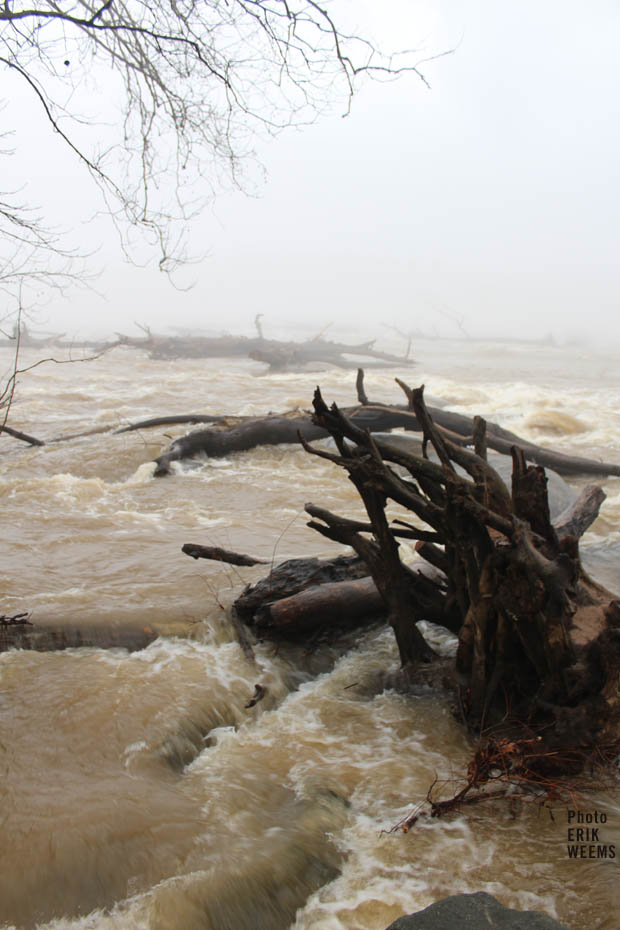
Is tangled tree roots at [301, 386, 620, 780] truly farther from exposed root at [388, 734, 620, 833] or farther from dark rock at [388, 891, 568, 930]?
dark rock at [388, 891, 568, 930]

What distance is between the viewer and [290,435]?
944 centimetres

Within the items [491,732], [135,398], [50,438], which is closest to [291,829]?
[491,732]

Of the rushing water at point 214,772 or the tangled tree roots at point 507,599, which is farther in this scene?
the tangled tree roots at point 507,599

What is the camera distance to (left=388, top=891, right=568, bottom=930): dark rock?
6.48 feet

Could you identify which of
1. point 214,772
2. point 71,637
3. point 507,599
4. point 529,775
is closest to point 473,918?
point 529,775

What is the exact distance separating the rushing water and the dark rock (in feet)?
1.12

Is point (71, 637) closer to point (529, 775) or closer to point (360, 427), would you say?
point (529, 775)

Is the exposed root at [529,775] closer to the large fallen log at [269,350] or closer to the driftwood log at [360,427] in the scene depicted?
the driftwood log at [360,427]

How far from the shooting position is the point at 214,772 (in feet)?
10.1

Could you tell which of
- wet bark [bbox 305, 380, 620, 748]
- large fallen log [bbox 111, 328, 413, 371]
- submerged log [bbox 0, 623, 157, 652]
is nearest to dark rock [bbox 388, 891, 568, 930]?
wet bark [bbox 305, 380, 620, 748]

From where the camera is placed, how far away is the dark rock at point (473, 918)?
6.48ft

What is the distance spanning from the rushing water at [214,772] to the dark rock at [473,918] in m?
0.34

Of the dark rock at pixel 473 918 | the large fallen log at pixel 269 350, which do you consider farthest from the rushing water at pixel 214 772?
the large fallen log at pixel 269 350

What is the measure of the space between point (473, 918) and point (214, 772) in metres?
1.37
